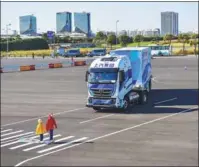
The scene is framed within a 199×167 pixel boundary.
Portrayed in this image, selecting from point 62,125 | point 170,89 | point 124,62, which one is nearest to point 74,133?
point 62,125

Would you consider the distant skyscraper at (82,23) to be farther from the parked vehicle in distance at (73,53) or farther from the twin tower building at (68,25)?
the parked vehicle in distance at (73,53)

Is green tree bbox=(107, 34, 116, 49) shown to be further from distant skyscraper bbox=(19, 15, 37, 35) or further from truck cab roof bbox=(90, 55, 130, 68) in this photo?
truck cab roof bbox=(90, 55, 130, 68)

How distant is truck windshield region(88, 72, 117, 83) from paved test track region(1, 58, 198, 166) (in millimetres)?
1873

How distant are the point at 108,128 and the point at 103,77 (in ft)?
18.4

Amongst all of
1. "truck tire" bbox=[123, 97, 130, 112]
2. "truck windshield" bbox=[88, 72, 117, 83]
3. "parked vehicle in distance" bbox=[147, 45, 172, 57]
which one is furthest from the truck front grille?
"parked vehicle in distance" bbox=[147, 45, 172, 57]

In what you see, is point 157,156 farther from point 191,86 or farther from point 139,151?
point 191,86

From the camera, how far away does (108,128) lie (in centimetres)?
2052

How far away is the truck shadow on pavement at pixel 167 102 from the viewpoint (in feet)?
85.8

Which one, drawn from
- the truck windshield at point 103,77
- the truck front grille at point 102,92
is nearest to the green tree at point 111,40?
the truck windshield at point 103,77

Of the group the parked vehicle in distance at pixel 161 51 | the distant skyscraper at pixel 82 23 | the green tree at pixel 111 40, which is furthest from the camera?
the distant skyscraper at pixel 82 23

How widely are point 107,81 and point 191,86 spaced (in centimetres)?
1702

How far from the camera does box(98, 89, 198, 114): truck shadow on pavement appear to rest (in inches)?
1030

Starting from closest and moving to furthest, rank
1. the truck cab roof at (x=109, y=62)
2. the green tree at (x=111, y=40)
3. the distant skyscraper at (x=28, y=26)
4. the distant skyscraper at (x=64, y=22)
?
the truck cab roof at (x=109, y=62), the green tree at (x=111, y=40), the distant skyscraper at (x=28, y=26), the distant skyscraper at (x=64, y=22)

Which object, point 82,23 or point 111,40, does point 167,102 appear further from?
point 82,23
